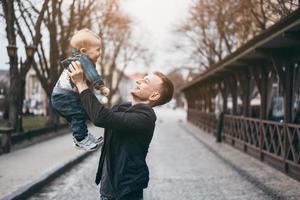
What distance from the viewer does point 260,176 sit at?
487 inches

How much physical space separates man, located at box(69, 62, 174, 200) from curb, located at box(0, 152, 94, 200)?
5.11 meters

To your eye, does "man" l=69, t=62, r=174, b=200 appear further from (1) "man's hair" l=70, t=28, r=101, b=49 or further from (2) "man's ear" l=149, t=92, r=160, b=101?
(1) "man's hair" l=70, t=28, r=101, b=49

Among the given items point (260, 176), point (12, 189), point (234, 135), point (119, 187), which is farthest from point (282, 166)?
point (119, 187)

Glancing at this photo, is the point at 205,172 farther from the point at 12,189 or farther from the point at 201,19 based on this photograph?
the point at 201,19

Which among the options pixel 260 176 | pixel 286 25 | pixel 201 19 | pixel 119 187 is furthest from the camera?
pixel 201 19

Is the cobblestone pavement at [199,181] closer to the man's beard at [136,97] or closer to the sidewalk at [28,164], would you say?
the sidewalk at [28,164]

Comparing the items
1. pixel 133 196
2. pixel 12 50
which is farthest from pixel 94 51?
pixel 12 50

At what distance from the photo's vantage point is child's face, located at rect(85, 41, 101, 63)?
3.19 meters

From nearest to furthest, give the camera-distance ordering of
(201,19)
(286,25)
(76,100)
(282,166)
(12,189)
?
1. (76,100)
2. (12,189)
3. (286,25)
4. (282,166)
5. (201,19)

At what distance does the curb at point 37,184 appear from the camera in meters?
8.83

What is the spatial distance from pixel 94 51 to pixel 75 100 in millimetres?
281

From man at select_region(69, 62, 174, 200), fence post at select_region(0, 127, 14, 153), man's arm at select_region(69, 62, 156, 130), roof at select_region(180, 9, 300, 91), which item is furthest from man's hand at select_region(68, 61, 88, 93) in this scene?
fence post at select_region(0, 127, 14, 153)

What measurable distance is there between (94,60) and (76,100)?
0.24m

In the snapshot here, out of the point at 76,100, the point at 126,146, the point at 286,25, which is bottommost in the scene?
the point at 126,146
